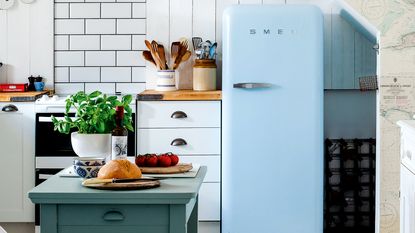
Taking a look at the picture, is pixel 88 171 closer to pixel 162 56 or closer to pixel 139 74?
pixel 162 56

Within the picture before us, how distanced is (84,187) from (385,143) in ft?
7.42

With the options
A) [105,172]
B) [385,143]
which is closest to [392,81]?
[385,143]

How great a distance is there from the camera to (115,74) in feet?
17.6

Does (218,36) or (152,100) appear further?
(218,36)

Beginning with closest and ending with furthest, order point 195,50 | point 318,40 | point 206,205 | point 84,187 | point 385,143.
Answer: point 84,187 < point 385,143 < point 318,40 < point 206,205 < point 195,50

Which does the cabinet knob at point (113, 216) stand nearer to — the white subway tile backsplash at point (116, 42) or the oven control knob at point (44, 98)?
the oven control knob at point (44, 98)

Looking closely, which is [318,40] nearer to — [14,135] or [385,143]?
[385,143]

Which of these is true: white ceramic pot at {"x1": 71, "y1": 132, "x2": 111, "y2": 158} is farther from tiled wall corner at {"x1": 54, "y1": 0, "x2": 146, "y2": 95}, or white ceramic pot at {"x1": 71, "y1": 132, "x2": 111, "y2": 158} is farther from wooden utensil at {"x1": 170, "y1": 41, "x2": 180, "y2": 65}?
tiled wall corner at {"x1": 54, "y1": 0, "x2": 146, "y2": 95}

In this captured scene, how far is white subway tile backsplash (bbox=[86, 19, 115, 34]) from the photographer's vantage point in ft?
17.5

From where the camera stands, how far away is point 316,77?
4.60 m

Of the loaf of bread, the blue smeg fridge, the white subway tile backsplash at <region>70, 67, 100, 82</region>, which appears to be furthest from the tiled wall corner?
the loaf of bread

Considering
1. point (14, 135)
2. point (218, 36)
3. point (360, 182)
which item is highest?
point (218, 36)

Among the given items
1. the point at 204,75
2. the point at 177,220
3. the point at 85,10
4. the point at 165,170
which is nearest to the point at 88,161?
the point at 165,170

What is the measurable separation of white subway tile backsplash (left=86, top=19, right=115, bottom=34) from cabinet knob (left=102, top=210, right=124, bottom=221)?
299cm
